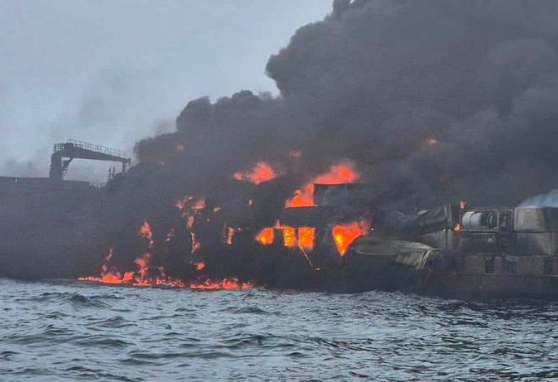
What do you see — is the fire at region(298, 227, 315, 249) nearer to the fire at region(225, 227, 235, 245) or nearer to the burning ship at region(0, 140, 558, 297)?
the burning ship at region(0, 140, 558, 297)

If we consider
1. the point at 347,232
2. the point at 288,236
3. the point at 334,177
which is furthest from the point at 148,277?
the point at 334,177

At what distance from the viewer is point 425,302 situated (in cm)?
7231

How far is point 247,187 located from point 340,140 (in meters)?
16.8

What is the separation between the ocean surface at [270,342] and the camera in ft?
98.5

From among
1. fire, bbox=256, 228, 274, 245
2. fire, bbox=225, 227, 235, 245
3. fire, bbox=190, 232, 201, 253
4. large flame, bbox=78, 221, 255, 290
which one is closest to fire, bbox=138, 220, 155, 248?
large flame, bbox=78, 221, 255, 290

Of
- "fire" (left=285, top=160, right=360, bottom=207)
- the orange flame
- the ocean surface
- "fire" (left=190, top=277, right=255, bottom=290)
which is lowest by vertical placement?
the ocean surface

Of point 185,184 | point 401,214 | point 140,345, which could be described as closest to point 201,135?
point 185,184

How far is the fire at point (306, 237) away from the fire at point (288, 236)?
1.20m

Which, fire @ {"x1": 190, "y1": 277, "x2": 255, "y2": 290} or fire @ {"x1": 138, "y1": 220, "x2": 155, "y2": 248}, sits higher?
fire @ {"x1": 138, "y1": 220, "x2": 155, "y2": 248}

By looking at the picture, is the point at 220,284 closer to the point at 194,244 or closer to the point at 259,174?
the point at 194,244

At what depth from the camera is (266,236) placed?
108 m

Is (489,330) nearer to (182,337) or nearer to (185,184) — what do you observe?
(182,337)

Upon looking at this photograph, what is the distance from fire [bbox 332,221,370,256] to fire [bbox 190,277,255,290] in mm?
12881

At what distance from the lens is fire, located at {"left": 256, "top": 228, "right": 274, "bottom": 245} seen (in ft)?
352
